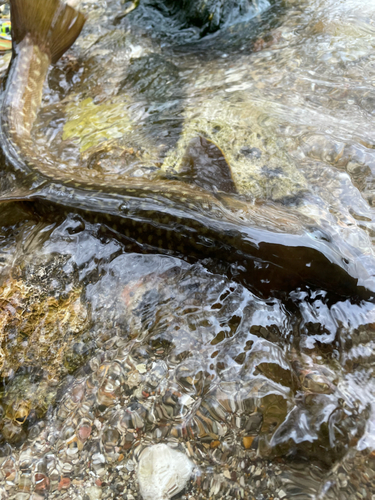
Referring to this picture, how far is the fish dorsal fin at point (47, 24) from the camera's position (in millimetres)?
4254

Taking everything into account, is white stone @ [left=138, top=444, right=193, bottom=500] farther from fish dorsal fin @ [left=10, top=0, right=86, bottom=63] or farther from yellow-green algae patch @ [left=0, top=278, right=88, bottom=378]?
fish dorsal fin @ [left=10, top=0, right=86, bottom=63]

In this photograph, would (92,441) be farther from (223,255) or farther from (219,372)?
(223,255)

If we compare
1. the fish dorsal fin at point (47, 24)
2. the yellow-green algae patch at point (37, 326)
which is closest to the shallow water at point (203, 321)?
the yellow-green algae patch at point (37, 326)

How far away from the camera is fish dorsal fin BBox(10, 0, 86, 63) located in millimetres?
4254

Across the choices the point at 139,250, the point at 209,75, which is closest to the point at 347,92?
the point at 209,75

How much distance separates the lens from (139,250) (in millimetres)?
2695

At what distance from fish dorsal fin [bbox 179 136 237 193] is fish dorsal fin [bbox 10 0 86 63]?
2759 mm

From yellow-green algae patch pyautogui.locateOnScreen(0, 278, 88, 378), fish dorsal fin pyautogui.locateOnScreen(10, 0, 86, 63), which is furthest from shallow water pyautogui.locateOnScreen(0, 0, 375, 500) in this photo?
fish dorsal fin pyautogui.locateOnScreen(10, 0, 86, 63)

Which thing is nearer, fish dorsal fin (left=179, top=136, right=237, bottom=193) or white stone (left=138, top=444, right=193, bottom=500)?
white stone (left=138, top=444, right=193, bottom=500)

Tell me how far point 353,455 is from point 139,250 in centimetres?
190

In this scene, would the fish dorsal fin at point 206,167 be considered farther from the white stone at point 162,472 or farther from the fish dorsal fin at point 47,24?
the fish dorsal fin at point 47,24

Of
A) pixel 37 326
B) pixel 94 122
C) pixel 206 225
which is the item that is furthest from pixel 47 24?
pixel 37 326

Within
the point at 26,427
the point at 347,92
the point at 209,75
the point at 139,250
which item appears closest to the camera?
the point at 26,427

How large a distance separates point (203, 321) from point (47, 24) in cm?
450
